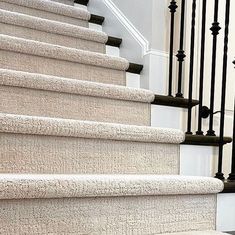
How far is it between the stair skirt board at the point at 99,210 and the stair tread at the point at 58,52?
82 cm

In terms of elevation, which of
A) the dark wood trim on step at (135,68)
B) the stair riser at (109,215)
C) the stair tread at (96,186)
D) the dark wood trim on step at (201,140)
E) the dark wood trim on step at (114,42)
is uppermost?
the dark wood trim on step at (114,42)

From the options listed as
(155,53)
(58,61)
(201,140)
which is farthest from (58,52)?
(201,140)

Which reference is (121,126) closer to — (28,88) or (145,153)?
(145,153)

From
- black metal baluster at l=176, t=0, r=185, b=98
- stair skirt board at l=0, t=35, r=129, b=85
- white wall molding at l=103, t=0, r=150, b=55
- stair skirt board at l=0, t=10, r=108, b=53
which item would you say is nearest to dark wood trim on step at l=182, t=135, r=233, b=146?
black metal baluster at l=176, t=0, r=185, b=98

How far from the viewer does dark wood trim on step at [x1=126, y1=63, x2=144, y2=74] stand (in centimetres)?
198

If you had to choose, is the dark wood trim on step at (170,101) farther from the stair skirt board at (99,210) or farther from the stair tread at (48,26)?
the stair tread at (48,26)

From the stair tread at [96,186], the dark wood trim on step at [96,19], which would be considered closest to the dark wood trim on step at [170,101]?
the stair tread at [96,186]

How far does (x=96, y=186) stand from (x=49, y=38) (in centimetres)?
124

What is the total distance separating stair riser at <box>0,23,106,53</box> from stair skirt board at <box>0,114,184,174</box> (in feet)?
3.12

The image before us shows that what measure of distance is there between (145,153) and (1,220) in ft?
1.96

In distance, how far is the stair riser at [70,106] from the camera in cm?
141

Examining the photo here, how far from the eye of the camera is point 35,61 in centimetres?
173

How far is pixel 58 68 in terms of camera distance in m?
1.78

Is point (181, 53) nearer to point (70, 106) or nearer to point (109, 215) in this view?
point (70, 106)
